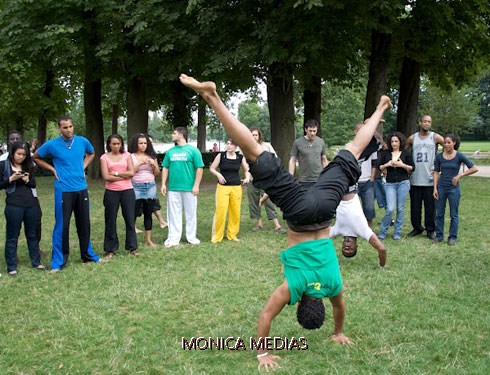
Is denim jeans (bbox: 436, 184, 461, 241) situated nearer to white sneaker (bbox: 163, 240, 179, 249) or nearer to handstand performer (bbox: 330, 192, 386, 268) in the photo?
handstand performer (bbox: 330, 192, 386, 268)

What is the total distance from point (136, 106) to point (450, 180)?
1451 cm

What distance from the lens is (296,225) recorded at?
14.2 feet

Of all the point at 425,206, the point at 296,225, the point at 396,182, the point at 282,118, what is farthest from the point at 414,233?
the point at 282,118

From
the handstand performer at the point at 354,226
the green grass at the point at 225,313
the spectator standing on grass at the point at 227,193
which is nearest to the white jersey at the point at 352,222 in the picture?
the handstand performer at the point at 354,226

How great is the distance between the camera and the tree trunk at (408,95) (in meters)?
20.4

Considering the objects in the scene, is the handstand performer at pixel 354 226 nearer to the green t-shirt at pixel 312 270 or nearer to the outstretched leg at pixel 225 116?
the green t-shirt at pixel 312 270

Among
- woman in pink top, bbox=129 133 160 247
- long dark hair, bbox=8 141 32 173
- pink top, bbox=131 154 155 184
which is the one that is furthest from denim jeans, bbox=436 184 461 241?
long dark hair, bbox=8 141 32 173

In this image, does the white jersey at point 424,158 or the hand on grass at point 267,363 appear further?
the white jersey at point 424,158

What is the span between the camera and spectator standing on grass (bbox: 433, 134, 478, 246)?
29.3ft

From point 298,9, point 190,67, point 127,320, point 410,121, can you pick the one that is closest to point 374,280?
point 127,320

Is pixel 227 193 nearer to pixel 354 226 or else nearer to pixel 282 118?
pixel 354 226

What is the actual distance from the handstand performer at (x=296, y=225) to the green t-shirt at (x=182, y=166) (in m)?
5.03

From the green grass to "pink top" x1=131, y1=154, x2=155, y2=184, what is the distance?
138cm

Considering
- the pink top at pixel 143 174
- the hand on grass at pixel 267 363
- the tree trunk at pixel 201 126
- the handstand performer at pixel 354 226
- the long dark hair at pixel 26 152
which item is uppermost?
the tree trunk at pixel 201 126
